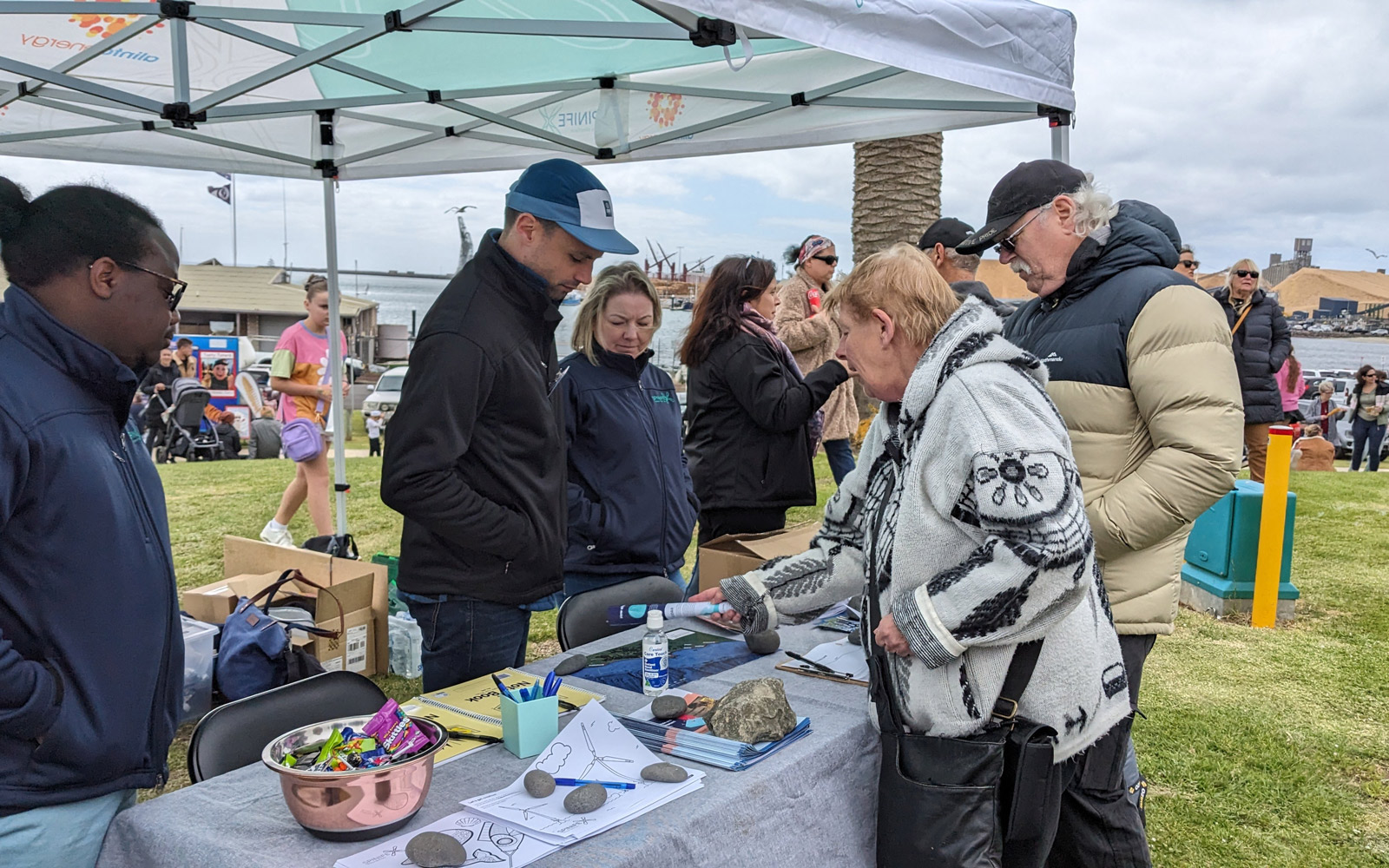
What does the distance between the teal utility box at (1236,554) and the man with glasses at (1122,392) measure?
352 centimetres

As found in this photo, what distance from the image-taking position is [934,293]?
1770 mm

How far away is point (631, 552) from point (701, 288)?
1.19 meters

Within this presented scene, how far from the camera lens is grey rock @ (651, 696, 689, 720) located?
1826mm

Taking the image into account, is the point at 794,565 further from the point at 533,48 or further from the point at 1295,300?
the point at 1295,300

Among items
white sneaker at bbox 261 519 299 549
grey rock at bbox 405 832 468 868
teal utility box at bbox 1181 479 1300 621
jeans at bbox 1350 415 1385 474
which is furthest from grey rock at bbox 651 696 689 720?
jeans at bbox 1350 415 1385 474

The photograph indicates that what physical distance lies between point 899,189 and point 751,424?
13.4ft

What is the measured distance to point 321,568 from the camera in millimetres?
4129

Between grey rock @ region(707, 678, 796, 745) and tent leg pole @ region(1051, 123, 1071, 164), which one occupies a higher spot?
tent leg pole @ region(1051, 123, 1071, 164)

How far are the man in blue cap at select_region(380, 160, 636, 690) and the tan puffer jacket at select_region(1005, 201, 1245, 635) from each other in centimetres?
115

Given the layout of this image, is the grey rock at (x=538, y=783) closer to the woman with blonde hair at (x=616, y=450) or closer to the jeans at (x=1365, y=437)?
the woman with blonde hair at (x=616, y=450)

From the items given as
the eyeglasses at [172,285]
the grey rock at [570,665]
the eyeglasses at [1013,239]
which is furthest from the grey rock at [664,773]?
the eyeglasses at [1013,239]

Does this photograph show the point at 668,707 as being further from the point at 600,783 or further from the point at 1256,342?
the point at 1256,342

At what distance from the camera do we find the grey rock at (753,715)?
1718 mm

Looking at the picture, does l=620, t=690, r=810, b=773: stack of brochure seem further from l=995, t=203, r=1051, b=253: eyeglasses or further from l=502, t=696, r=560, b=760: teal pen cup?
l=995, t=203, r=1051, b=253: eyeglasses
